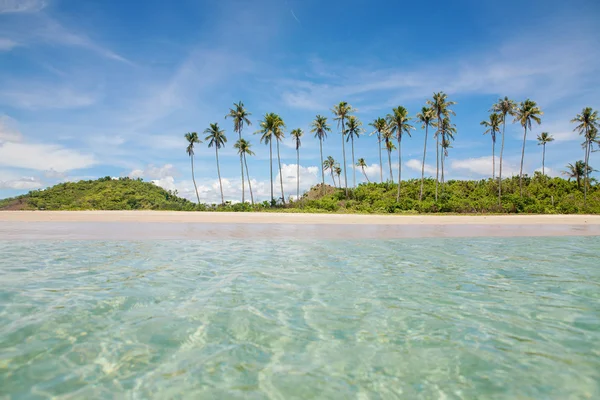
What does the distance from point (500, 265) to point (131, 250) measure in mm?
10898

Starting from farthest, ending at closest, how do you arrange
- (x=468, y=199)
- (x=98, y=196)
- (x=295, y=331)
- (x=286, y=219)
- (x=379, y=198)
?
(x=98, y=196) → (x=379, y=198) → (x=468, y=199) → (x=286, y=219) → (x=295, y=331)

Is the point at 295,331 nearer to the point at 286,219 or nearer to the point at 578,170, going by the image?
the point at 286,219

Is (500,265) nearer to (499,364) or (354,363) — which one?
(499,364)

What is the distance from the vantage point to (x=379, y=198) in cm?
5559

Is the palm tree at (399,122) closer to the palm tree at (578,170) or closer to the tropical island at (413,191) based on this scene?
the tropical island at (413,191)

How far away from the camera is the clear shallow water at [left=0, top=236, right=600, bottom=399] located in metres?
3.04

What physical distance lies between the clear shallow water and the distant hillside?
2155 inches

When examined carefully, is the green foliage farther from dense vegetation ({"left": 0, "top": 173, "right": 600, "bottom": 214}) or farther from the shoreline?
the shoreline

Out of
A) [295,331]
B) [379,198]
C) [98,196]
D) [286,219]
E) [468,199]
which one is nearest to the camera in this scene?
[295,331]

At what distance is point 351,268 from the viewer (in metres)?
8.48

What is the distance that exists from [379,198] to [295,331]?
52896mm

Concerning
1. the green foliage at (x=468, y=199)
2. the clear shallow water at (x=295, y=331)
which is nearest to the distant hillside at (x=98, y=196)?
the green foliage at (x=468, y=199)

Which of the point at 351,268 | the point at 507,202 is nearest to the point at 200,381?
the point at 351,268

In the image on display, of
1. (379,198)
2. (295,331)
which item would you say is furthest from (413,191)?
(295,331)
